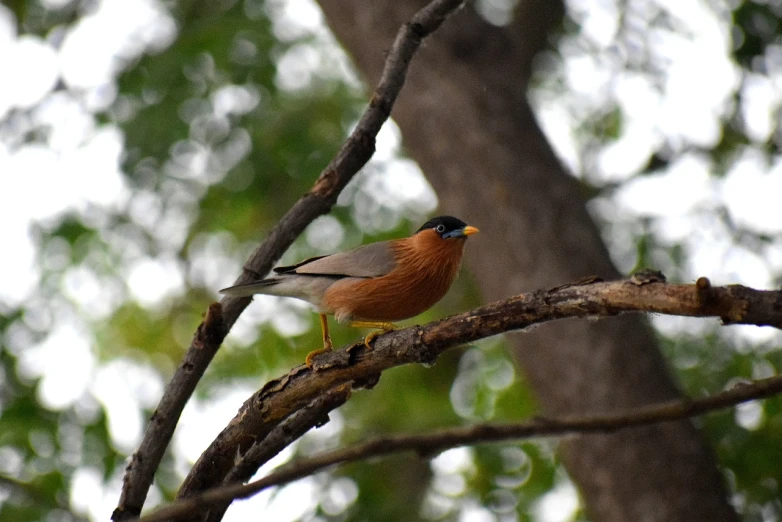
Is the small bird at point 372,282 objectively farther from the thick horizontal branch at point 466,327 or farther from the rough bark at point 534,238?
the rough bark at point 534,238

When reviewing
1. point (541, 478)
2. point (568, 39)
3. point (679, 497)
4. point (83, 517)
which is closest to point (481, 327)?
point (679, 497)

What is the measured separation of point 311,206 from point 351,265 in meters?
0.94

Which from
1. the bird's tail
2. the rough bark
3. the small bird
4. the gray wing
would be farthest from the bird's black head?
the bird's tail

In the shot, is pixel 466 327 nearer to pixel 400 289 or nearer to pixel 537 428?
pixel 537 428

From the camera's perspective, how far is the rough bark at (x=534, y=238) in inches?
249

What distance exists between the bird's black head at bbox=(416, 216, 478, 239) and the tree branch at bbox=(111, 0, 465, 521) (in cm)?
145

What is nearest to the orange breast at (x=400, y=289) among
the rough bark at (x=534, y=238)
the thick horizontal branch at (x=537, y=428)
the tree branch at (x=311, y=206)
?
the tree branch at (x=311, y=206)

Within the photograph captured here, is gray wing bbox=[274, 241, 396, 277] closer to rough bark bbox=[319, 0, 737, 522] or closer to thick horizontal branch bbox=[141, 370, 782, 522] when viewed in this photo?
rough bark bbox=[319, 0, 737, 522]

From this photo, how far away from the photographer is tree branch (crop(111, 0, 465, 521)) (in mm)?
4047

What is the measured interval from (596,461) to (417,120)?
3.35m

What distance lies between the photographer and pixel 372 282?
17.0 feet

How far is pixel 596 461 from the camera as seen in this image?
6504 millimetres

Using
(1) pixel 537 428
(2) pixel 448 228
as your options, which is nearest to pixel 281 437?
(1) pixel 537 428

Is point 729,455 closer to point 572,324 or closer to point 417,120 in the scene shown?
point 572,324
